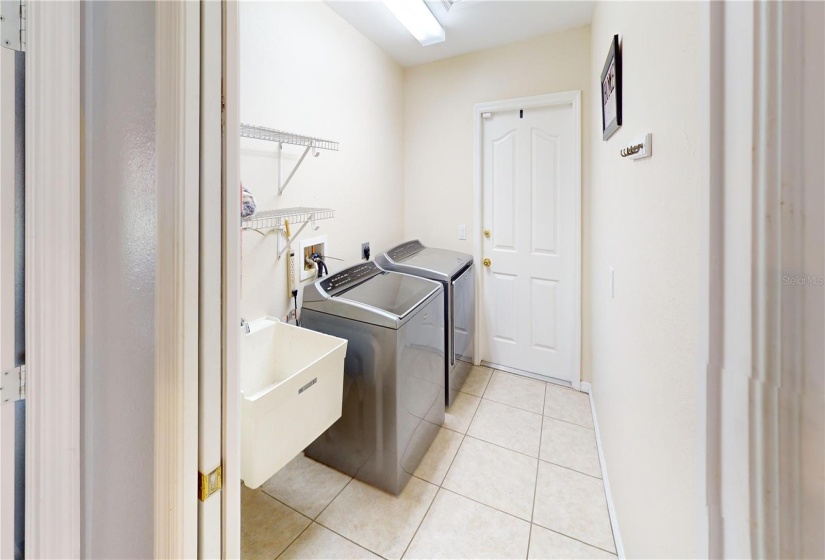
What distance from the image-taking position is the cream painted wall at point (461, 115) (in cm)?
262

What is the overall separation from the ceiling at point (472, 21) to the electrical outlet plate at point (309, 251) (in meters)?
1.46

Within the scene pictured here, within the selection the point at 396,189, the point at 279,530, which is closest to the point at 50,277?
the point at 279,530

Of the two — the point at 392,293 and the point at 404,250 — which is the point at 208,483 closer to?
the point at 392,293

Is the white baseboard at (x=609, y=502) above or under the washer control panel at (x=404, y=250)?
under

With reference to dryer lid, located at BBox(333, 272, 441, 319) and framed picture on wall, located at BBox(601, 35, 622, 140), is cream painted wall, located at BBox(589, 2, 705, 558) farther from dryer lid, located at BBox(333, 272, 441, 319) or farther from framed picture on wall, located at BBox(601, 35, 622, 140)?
dryer lid, located at BBox(333, 272, 441, 319)

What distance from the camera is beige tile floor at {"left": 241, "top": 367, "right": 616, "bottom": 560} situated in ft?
4.96

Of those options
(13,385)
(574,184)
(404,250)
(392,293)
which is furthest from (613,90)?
(13,385)

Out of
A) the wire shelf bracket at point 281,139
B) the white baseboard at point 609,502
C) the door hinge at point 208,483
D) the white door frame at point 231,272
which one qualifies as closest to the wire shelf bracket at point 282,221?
the wire shelf bracket at point 281,139

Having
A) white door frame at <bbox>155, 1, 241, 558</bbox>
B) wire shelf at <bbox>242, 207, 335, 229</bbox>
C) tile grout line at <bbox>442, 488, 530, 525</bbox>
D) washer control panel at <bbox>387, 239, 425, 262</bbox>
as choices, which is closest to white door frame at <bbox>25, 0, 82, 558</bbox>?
white door frame at <bbox>155, 1, 241, 558</bbox>

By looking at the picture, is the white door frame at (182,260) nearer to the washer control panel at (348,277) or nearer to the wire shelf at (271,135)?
the wire shelf at (271,135)

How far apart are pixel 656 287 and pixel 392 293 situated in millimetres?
1362

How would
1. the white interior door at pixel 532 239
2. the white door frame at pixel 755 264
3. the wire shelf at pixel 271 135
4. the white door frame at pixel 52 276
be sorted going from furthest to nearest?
the white interior door at pixel 532 239 < the wire shelf at pixel 271 135 < the white door frame at pixel 52 276 < the white door frame at pixel 755 264

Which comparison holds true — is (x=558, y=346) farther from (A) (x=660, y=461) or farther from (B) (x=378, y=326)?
(A) (x=660, y=461)

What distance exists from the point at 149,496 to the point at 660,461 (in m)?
1.27
